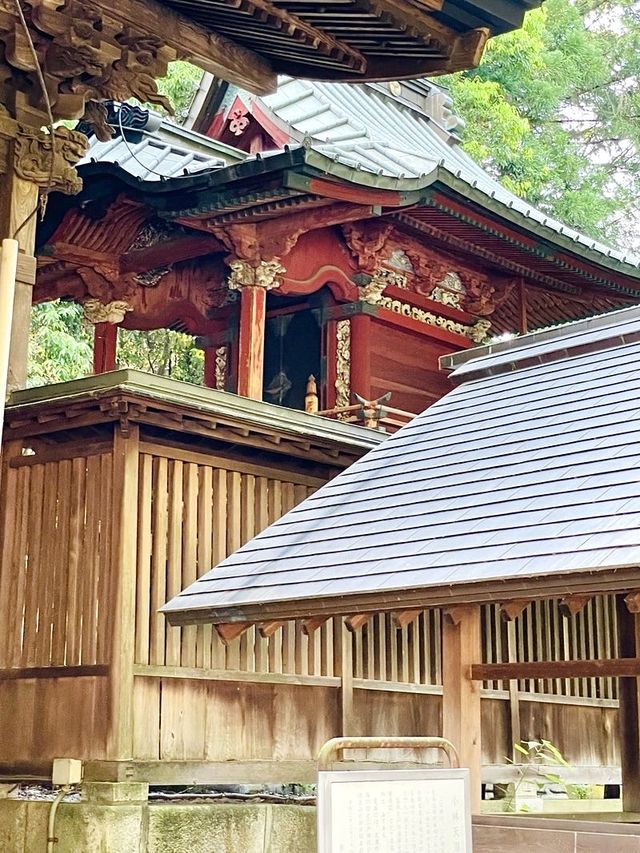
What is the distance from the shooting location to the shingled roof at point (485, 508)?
6.12 metres

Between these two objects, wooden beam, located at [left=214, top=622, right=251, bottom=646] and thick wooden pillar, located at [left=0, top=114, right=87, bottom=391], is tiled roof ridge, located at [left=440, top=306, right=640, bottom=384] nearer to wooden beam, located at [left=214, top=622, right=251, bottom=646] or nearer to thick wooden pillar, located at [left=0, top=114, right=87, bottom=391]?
wooden beam, located at [left=214, top=622, right=251, bottom=646]

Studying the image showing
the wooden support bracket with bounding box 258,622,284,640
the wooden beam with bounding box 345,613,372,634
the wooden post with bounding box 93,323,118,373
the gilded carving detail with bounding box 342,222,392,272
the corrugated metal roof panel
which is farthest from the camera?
Answer: the wooden post with bounding box 93,323,118,373

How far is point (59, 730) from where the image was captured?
825cm

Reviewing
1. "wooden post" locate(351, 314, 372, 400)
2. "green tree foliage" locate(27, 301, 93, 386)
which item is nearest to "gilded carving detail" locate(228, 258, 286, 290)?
"wooden post" locate(351, 314, 372, 400)

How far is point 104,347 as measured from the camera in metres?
13.8

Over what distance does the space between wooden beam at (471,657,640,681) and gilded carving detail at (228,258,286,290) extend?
19.3 ft

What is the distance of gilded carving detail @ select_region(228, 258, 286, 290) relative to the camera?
11836 mm

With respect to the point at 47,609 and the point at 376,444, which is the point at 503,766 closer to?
the point at 376,444

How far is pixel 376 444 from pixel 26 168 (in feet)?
11.4

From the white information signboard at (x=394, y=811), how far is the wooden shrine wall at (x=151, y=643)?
317 cm

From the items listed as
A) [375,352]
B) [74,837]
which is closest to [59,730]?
[74,837]

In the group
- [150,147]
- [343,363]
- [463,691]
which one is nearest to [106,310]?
[150,147]

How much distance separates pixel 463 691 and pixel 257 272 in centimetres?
590

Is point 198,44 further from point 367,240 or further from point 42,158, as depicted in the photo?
point 367,240
